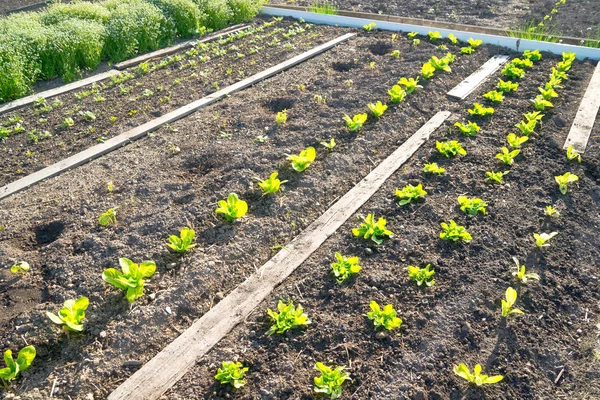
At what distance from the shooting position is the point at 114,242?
3.44m

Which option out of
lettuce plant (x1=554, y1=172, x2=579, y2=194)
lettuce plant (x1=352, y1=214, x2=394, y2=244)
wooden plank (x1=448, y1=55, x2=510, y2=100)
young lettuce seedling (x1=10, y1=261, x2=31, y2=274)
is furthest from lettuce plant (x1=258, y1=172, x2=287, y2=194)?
wooden plank (x1=448, y1=55, x2=510, y2=100)

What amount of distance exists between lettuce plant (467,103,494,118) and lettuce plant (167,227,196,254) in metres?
3.29

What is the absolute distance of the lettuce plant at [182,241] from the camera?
10.9 feet

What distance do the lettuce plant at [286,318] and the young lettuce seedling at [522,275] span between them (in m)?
1.50

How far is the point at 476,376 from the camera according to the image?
2504mm

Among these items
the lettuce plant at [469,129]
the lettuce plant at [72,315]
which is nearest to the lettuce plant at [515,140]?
the lettuce plant at [469,129]

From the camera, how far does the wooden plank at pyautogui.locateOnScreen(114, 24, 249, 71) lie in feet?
21.1

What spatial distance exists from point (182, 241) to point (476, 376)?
2.15 m

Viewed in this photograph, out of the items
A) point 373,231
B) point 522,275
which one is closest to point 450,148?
point 373,231

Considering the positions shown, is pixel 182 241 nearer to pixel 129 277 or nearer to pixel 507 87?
pixel 129 277

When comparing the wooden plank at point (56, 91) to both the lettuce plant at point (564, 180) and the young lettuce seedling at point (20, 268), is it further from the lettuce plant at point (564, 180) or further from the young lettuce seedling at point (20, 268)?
the lettuce plant at point (564, 180)

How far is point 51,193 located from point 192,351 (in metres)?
2.25

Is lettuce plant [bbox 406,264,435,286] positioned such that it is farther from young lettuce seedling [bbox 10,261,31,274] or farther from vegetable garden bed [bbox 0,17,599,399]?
young lettuce seedling [bbox 10,261,31,274]

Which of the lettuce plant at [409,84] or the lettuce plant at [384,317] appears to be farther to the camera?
the lettuce plant at [409,84]
